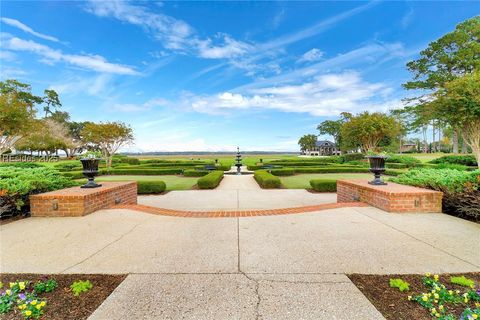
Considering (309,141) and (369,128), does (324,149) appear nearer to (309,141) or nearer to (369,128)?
(309,141)

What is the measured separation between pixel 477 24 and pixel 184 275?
139 ft

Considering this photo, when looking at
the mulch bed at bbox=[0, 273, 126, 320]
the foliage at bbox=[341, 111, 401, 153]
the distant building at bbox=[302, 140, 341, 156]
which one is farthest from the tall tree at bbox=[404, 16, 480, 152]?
the distant building at bbox=[302, 140, 341, 156]

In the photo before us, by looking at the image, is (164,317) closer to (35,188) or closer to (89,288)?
(89,288)

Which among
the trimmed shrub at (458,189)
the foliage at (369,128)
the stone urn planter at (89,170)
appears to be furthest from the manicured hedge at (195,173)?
the foliage at (369,128)

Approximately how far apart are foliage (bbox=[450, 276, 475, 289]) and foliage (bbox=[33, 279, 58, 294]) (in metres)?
4.16

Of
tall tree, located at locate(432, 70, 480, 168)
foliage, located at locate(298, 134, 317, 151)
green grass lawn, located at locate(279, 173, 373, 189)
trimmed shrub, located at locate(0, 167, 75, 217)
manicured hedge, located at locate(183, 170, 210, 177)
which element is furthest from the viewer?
foliage, located at locate(298, 134, 317, 151)

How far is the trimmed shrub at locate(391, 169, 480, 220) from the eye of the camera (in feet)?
15.5

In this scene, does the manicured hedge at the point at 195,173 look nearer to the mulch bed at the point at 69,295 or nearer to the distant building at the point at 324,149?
the mulch bed at the point at 69,295

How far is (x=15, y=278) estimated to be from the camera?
2572 mm

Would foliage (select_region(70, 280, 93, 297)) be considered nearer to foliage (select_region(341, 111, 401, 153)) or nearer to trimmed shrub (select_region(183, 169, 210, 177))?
trimmed shrub (select_region(183, 169, 210, 177))

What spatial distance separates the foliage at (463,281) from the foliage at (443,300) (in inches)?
3.1

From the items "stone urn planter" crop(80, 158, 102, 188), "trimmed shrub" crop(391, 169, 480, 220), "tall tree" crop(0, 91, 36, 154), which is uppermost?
"tall tree" crop(0, 91, 36, 154)

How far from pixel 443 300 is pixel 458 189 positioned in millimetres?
4226

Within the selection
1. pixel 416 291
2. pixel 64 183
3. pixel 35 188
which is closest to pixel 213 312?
pixel 416 291
